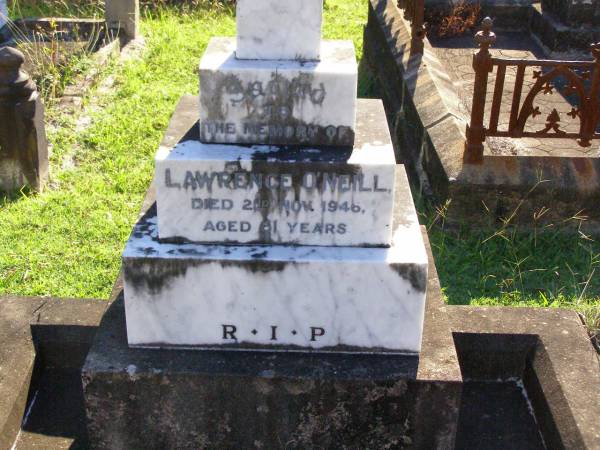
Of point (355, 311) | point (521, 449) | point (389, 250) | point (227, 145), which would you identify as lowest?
point (521, 449)

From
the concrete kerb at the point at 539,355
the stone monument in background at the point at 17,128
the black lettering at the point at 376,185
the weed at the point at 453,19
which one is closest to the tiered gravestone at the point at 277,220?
the black lettering at the point at 376,185

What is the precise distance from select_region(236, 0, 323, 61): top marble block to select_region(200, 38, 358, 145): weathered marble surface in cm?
3

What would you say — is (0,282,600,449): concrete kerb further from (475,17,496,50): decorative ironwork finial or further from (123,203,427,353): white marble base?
(475,17,496,50): decorative ironwork finial

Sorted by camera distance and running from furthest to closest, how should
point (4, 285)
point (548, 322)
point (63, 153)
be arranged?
1. point (63, 153)
2. point (4, 285)
3. point (548, 322)

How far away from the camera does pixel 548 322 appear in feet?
12.3

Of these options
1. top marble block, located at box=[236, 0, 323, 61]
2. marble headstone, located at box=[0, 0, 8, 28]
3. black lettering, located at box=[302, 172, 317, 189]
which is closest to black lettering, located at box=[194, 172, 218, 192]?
black lettering, located at box=[302, 172, 317, 189]

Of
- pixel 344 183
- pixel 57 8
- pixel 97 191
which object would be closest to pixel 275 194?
pixel 344 183

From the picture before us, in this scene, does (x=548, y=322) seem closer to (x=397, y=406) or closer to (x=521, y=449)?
(x=521, y=449)

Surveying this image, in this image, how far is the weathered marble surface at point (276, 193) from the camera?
2.96m

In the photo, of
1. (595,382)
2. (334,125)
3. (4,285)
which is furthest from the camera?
(4,285)

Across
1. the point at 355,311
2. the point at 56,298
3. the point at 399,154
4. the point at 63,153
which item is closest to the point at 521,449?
the point at 355,311

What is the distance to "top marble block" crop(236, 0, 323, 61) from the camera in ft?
9.56

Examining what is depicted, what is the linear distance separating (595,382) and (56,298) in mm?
2292

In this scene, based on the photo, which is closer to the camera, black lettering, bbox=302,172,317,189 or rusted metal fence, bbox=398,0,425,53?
black lettering, bbox=302,172,317,189
